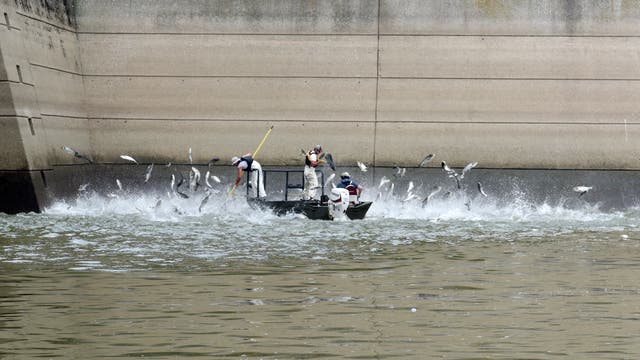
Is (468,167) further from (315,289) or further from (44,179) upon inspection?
(315,289)

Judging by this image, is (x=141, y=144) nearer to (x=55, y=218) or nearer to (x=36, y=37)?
(x=36, y=37)

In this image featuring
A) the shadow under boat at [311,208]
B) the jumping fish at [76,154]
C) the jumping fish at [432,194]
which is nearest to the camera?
the shadow under boat at [311,208]

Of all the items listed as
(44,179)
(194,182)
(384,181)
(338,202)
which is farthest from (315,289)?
(384,181)

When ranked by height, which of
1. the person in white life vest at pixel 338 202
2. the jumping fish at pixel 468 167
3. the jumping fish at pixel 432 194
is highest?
the person in white life vest at pixel 338 202

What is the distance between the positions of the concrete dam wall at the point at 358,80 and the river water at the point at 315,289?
230 inches

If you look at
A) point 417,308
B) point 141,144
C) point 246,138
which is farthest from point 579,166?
point 417,308

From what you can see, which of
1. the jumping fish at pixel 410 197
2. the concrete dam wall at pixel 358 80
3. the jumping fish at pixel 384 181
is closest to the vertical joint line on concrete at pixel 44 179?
the concrete dam wall at pixel 358 80

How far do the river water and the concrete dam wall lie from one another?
583 centimetres

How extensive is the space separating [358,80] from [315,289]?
1780cm

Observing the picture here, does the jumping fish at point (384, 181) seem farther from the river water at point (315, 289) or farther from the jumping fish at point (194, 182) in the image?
the jumping fish at point (194, 182)

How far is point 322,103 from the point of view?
3133 cm

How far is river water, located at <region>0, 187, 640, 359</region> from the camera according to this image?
10.3 meters

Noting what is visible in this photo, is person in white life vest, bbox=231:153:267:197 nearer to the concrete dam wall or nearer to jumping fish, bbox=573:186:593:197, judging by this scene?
the concrete dam wall

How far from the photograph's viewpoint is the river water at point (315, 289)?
1034 cm
